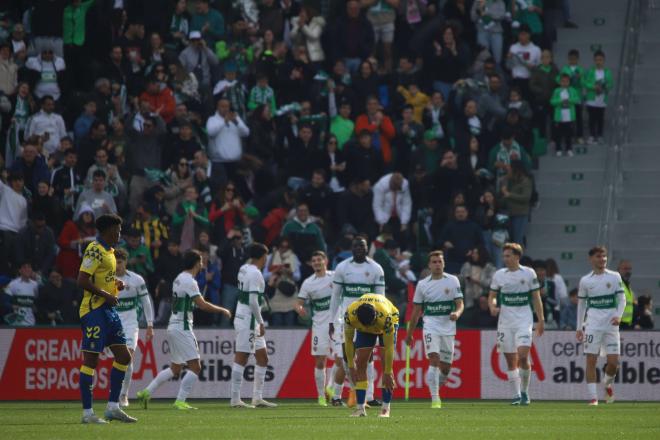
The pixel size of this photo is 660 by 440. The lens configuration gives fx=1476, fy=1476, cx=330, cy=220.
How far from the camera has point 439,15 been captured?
3288 centimetres

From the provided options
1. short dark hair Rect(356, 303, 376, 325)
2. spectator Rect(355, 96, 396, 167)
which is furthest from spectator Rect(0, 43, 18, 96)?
short dark hair Rect(356, 303, 376, 325)

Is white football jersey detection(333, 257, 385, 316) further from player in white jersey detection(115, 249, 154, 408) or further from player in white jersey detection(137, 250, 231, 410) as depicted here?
player in white jersey detection(115, 249, 154, 408)

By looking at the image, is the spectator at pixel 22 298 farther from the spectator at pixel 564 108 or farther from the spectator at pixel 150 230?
the spectator at pixel 564 108

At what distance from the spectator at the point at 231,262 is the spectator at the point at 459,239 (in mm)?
3927

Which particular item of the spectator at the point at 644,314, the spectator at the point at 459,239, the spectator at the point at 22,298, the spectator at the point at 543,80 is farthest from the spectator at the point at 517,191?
the spectator at the point at 22,298

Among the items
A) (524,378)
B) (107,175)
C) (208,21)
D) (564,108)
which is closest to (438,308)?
(524,378)

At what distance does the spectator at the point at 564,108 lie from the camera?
3156 centimetres

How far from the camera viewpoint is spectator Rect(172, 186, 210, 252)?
93.2 feet

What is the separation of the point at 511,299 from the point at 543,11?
12.1 meters

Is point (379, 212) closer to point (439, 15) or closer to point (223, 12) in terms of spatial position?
point (439, 15)

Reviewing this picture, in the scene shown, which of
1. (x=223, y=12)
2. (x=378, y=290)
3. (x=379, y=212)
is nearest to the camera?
(x=378, y=290)

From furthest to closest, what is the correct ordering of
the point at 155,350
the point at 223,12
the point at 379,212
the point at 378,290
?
the point at 223,12, the point at 379,212, the point at 155,350, the point at 378,290

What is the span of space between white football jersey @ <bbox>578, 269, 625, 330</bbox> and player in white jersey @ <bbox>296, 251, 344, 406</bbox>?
427 centimetres

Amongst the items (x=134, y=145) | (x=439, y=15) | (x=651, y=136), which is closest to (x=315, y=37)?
(x=439, y=15)
